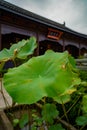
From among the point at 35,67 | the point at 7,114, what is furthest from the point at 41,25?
the point at 35,67

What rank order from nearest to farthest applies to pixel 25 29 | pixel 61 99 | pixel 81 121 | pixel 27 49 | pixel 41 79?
1. pixel 41 79
2. pixel 61 99
3. pixel 81 121
4. pixel 27 49
5. pixel 25 29

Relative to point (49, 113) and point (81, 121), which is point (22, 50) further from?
point (81, 121)

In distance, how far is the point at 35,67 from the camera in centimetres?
155

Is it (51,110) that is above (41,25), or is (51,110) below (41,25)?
below

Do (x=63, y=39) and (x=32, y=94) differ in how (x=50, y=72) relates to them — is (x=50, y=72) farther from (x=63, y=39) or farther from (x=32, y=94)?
(x=63, y=39)

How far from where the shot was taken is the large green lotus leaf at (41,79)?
1.31 meters

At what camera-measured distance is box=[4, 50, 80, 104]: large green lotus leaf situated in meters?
1.31

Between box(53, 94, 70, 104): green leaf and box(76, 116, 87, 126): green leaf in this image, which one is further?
box(76, 116, 87, 126): green leaf

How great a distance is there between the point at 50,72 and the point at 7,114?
1432 mm

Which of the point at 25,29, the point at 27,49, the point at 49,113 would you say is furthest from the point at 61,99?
the point at 25,29

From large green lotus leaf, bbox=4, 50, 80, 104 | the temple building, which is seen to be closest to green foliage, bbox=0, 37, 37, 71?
large green lotus leaf, bbox=4, 50, 80, 104

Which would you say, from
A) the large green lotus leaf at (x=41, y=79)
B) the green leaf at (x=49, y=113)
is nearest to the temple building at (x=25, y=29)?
the green leaf at (x=49, y=113)

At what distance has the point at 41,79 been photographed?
1.39 m

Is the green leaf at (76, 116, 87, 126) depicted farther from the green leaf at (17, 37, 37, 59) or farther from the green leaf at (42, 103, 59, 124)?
the green leaf at (17, 37, 37, 59)
